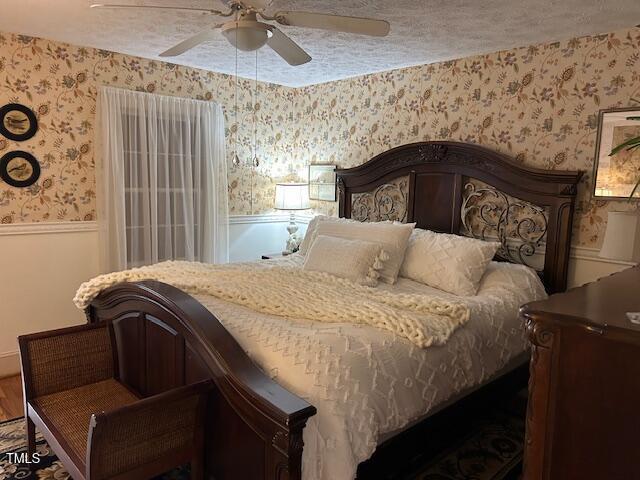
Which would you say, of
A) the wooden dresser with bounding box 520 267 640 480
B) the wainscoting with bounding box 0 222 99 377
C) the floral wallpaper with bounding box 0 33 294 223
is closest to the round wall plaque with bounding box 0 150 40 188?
the floral wallpaper with bounding box 0 33 294 223

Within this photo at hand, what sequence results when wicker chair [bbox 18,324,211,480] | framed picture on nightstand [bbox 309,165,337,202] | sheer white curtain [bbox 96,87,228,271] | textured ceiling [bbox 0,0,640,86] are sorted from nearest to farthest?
wicker chair [bbox 18,324,211,480] < textured ceiling [bbox 0,0,640,86] < sheer white curtain [bbox 96,87,228,271] < framed picture on nightstand [bbox 309,165,337,202]

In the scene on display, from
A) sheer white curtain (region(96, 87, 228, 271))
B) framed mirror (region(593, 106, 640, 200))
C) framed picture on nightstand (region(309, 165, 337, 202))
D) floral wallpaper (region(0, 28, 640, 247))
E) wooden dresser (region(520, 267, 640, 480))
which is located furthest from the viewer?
framed picture on nightstand (region(309, 165, 337, 202))

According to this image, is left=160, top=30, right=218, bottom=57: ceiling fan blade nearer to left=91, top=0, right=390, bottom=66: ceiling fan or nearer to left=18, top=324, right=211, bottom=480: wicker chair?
left=91, top=0, right=390, bottom=66: ceiling fan

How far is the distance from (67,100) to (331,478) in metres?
3.43

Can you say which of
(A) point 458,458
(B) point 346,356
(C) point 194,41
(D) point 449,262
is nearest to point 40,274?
(C) point 194,41

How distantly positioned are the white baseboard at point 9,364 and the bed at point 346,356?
1.19m

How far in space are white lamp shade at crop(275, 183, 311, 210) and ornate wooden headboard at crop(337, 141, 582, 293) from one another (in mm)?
693

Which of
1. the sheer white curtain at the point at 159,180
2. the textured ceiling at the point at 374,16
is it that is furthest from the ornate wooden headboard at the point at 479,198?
the sheer white curtain at the point at 159,180

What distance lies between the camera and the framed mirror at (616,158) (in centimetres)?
273

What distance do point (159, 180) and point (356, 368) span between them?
9.82 feet

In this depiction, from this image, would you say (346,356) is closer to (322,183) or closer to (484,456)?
(484,456)

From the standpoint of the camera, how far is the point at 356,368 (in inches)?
67.3

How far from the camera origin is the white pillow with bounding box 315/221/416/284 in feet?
9.98

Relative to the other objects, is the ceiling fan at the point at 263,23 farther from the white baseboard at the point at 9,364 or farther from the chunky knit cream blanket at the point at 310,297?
the white baseboard at the point at 9,364
